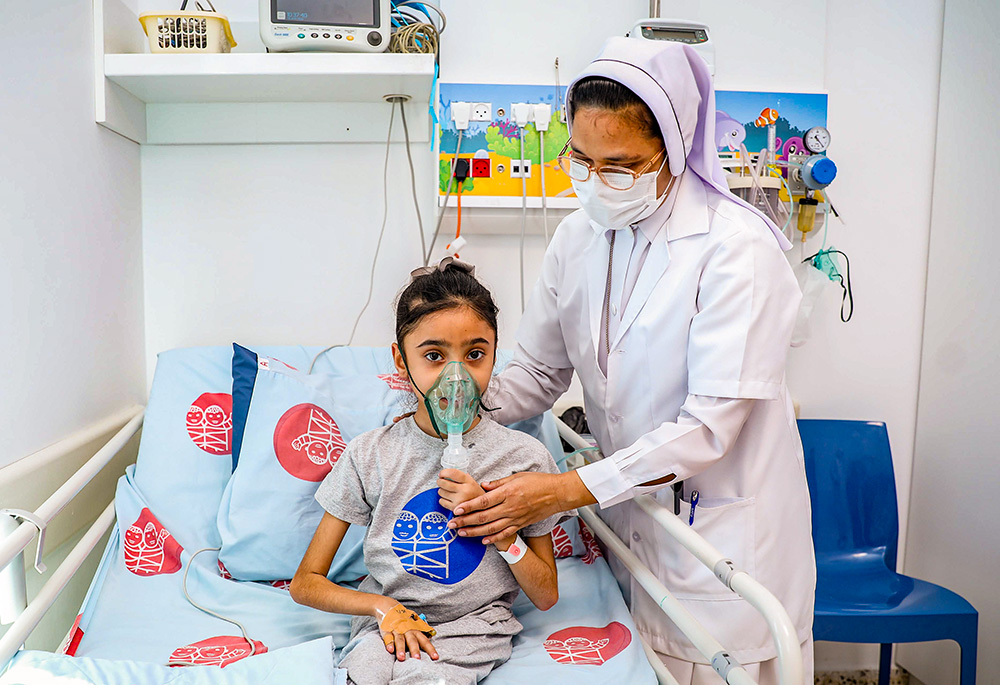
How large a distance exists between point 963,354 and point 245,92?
235 cm

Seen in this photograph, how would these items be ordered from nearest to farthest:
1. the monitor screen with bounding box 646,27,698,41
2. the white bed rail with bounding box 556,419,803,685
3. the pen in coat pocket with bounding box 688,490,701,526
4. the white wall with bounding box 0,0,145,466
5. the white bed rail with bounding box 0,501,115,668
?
1. the white bed rail with bounding box 556,419,803,685
2. the white bed rail with bounding box 0,501,115,668
3. the pen in coat pocket with bounding box 688,490,701,526
4. the white wall with bounding box 0,0,145,466
5. the monitor screen with bounding box 646,27,698,41

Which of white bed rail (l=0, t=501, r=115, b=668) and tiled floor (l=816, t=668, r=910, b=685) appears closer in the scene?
white bed rail (l=0, t=501, r=115, b=668)

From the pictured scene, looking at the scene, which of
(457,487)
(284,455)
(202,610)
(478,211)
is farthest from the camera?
(478,211)

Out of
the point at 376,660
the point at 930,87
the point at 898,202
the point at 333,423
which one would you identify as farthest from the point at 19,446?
the point at 930,87

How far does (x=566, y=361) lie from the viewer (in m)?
1.81

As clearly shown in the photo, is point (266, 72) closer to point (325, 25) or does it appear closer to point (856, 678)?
→ point (325, 25)

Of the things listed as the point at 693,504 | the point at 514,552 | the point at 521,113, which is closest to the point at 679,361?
the point at 693,504

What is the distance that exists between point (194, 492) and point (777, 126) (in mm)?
1980

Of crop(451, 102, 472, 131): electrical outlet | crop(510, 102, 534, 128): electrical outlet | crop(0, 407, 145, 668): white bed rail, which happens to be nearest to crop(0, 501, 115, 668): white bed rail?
crop(0, 407, 145, 668): white bed rail

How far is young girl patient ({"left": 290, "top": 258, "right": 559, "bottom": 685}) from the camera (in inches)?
50.5

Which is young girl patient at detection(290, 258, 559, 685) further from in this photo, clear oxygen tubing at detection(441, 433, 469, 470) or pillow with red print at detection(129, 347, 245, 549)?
pillow with red print at detection(129, 347, 245, 549)

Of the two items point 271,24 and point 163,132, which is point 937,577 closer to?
point 271,24

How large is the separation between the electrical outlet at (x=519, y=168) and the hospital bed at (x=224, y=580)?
2.19 ft

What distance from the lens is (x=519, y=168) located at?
2229 mm
